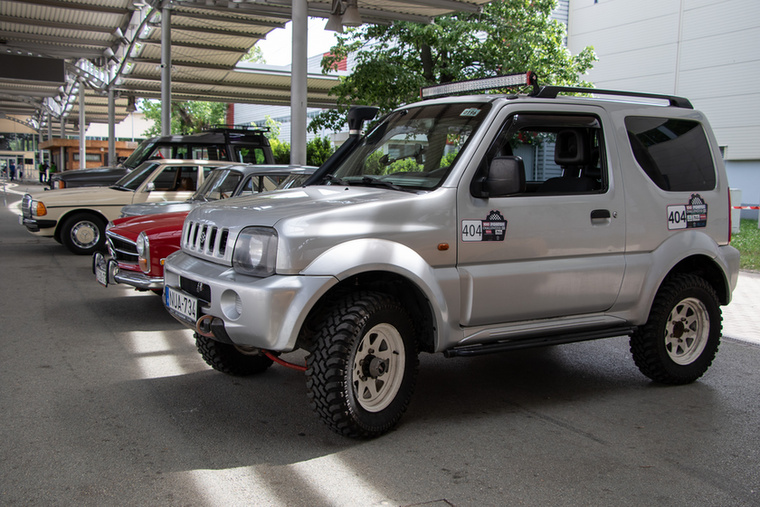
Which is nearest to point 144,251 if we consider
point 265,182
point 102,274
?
point 102,274

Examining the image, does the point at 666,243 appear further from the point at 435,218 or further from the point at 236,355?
the point at 236,355

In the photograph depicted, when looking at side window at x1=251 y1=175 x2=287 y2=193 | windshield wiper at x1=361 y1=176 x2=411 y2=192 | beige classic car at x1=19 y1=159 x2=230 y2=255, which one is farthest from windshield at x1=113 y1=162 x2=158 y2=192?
windshield wiper at x1=361 y1=176 x2=411 y2=192

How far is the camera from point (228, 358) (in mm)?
5285

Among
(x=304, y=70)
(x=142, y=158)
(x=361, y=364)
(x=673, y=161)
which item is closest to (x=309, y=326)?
(x=361, y=364)

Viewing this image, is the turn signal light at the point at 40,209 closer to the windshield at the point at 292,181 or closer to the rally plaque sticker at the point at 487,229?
the windshield at the point at 292,181

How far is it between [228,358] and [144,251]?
7.41ft

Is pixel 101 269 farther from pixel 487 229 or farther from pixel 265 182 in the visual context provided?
pixel 487 229

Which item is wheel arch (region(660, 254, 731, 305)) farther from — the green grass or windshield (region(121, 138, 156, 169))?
windshield (region(121, 138, 156, 169))

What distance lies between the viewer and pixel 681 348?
5.47 m

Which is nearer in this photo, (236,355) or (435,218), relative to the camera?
(435,218)

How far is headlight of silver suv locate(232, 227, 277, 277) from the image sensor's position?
3.97m

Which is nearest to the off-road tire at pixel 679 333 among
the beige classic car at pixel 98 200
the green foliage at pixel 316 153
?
the beige classic car at pixel 98 200

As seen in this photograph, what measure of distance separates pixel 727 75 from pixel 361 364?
24470 millimetres

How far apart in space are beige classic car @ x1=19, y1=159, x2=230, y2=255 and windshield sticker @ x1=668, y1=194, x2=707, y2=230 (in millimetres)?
8341
